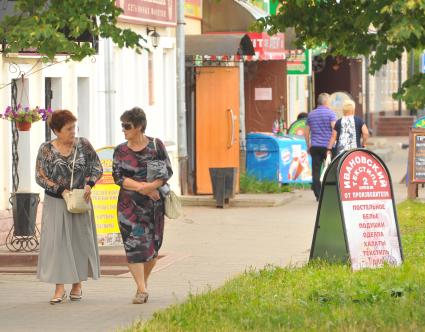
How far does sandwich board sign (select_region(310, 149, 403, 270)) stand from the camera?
13.6 metres

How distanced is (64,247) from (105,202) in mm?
3855

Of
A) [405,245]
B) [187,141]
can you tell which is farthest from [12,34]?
[187,141]

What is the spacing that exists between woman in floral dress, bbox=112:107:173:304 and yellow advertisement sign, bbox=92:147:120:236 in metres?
3.84

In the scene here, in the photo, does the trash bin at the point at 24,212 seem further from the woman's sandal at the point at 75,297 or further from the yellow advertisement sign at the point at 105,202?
the woman's sandal at the point at 75,297

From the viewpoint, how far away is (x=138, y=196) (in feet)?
41.1

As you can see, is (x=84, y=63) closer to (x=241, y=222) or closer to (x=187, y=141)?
(x=241, y=222)

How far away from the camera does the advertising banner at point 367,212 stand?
534 inches

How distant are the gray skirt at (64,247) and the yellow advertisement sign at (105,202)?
361 cm

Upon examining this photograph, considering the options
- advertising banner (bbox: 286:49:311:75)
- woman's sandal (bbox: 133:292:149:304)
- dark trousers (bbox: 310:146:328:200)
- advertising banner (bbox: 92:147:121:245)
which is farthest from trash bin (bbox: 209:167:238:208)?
woman's sandal (bbox: 133:292:149:304)

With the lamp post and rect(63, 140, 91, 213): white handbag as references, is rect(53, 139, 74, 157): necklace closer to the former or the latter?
rect(63, 140, 91, 213): white handbag

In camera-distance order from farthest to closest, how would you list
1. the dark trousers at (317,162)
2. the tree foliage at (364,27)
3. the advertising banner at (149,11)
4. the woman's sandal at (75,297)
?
the dark trousers at (317,162) → the advertising banner at (149,11) → the woman's sandal at (75,297) → the tree foliage at (364,27)

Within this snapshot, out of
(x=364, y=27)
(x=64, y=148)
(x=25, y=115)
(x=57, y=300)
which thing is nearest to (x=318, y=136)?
(x=25, y=115)

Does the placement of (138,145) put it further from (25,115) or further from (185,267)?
(25,115)

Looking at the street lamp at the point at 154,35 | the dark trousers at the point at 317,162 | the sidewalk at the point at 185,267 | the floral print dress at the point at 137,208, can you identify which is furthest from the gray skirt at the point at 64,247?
the street lamp at the point at 154,35
